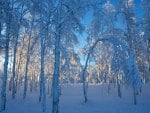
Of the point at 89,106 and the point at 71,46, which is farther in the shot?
the point at 89,106

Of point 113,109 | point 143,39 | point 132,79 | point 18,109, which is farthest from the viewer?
point 143,39

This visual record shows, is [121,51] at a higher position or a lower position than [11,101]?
higher

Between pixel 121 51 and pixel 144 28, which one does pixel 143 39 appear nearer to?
pixel 144 28

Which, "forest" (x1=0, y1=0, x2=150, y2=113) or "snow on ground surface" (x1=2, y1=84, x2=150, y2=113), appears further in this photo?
"snow on ground surface" (x1=2, y1=84, x2=150, y2=113)

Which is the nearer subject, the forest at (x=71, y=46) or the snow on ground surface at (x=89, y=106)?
the forest at (x=71, y=46)

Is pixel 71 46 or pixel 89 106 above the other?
pixel 71 46

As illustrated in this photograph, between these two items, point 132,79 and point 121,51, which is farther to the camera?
point 121,51

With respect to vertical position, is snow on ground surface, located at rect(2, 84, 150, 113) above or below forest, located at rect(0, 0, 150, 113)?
below

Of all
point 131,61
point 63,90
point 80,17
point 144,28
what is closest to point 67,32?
point 80,17

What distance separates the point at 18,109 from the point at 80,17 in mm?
13308

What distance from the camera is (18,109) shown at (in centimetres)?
2683

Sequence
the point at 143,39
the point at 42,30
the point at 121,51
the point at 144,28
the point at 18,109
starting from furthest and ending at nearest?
the point at 143,39, the point at 144,28, the point at 18,109, the point at 42,30, the point at 121,51

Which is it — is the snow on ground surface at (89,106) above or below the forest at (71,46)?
below

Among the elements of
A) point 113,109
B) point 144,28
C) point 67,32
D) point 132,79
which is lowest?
point 113,109
